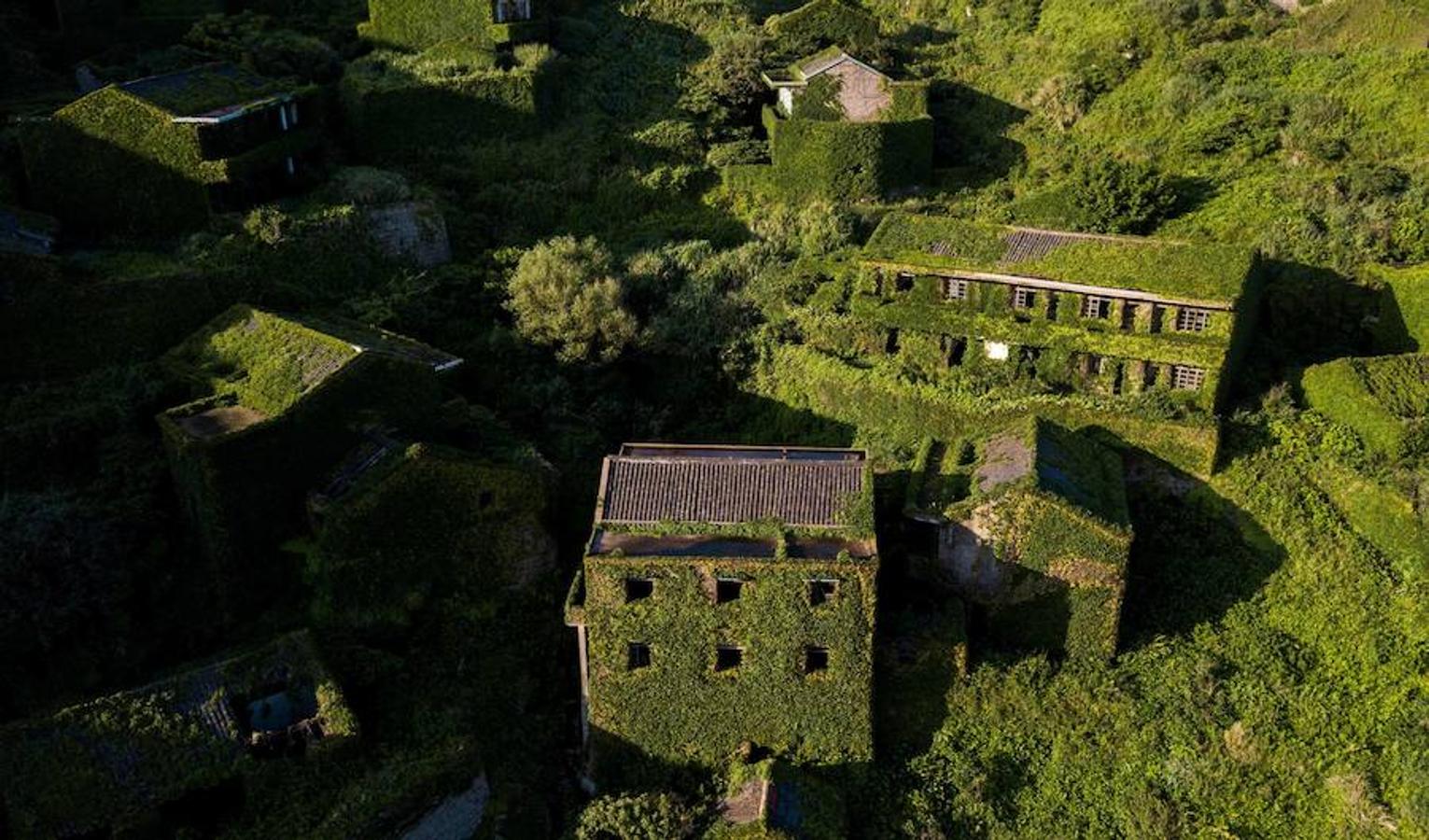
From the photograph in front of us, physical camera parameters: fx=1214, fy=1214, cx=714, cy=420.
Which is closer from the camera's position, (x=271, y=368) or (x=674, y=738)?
(x=674, y=738)

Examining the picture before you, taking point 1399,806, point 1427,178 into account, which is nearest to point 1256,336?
point 1427,178

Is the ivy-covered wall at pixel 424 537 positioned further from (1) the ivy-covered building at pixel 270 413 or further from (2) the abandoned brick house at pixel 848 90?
(2) the abandoned brick house at pixel 848 90

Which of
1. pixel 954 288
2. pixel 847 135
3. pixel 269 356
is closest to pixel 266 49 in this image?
pixel 269 356

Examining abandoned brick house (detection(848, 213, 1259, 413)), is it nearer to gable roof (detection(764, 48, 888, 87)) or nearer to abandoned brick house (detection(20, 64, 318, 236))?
gable roof (detection(764, 48, 888, 87))

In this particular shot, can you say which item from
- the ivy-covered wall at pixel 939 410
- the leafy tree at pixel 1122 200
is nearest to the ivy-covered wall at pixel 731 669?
the ivy-covered wall at pixel 939 410

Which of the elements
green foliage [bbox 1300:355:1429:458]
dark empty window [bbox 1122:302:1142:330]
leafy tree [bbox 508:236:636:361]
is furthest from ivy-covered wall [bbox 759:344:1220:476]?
leafy tree [bbox 508:236:636:361]

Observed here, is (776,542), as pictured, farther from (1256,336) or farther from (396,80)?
(396,80)
